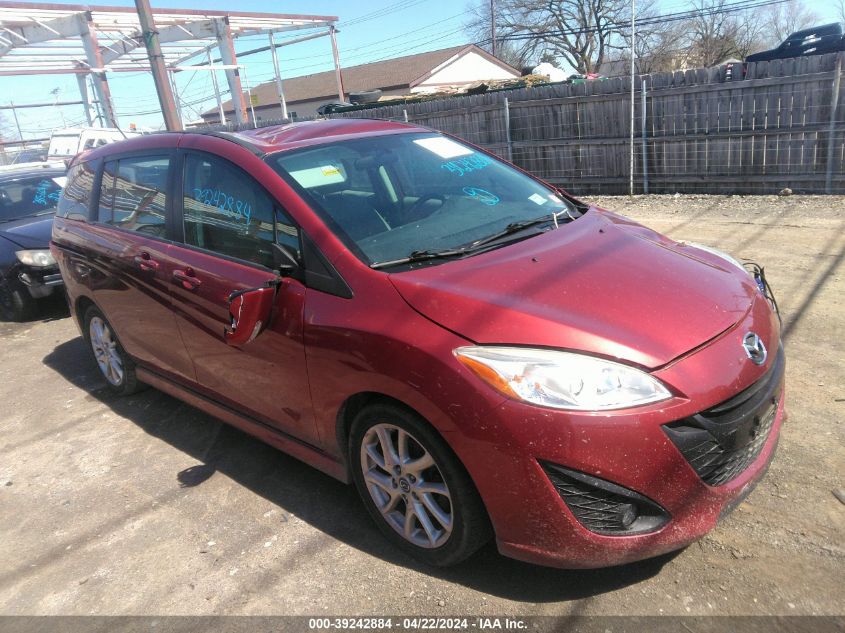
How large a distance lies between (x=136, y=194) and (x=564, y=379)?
316 centimetres

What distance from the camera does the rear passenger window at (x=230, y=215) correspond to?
9.95ft

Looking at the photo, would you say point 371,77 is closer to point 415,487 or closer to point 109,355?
point 109,355

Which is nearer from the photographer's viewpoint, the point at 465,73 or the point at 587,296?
the point at 587,296

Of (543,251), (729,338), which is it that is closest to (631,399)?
(729,338)

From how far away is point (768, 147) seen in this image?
971cm

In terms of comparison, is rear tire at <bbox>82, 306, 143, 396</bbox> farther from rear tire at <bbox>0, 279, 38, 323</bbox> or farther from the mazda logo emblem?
the mazda logo emblem

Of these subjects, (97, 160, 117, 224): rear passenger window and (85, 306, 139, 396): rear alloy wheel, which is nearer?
(97, 160, 117, 224): rear passenger window

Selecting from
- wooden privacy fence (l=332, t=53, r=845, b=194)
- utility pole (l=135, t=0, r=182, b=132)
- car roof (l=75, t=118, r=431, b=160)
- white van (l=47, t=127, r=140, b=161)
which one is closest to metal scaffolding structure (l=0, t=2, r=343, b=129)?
white van (l=47, t=127, r=140, b=161)

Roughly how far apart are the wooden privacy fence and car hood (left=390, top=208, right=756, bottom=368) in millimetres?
7931

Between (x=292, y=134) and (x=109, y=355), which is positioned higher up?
(x=292, y=134)

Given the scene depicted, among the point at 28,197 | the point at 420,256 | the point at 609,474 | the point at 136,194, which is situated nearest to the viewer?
the point at 609,474

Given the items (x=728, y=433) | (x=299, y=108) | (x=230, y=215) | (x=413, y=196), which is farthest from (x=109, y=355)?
(x=299, y=108)

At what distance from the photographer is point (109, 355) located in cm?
473

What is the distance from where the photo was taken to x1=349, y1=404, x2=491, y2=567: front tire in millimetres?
2387
